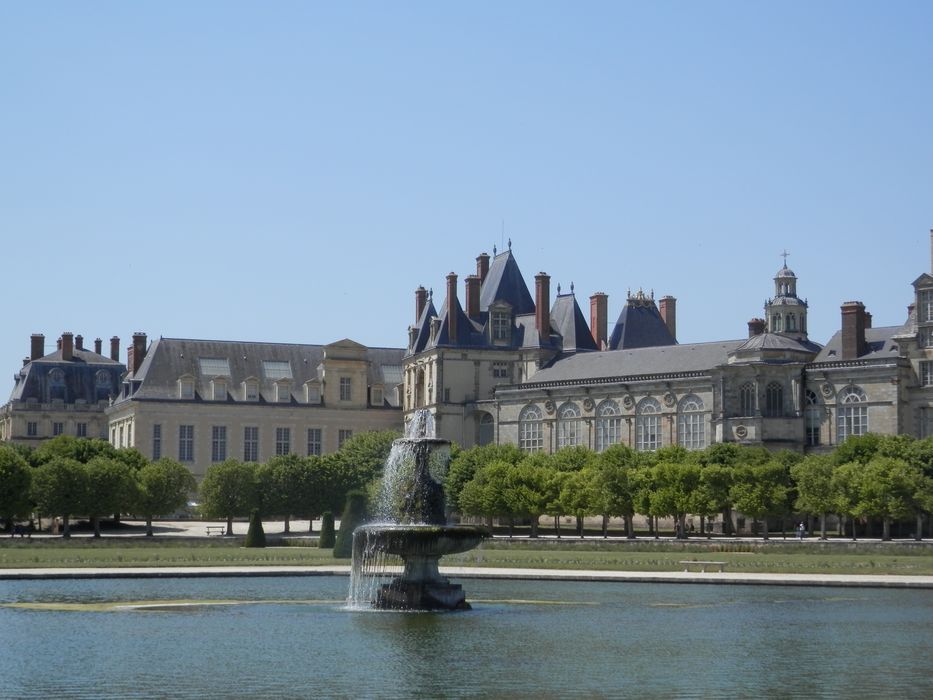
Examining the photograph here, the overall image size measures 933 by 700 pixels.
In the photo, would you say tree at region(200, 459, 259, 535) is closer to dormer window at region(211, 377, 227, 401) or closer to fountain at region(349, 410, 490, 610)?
dormer window at region(211, 377, 227, 401)

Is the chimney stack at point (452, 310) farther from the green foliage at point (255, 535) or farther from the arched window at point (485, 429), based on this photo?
the green foliage at point (255, 535)

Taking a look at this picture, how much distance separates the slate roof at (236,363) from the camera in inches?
4163

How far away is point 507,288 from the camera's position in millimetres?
107312

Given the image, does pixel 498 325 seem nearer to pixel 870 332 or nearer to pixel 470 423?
pixel 470 423

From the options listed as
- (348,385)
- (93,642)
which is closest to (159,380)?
(348,385)

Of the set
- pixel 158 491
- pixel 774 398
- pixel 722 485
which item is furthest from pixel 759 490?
pixel 158 491

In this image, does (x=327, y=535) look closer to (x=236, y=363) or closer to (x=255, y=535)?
(x=255, y=535)

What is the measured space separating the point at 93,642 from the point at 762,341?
64235 millimetres

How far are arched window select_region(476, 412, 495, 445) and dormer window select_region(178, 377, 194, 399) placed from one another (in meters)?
17.9

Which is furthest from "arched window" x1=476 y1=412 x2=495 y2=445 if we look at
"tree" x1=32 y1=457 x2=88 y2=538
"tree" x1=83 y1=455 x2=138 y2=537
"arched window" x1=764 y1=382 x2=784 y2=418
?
"tree" x1=32 y1=457 x2=88 y2=538

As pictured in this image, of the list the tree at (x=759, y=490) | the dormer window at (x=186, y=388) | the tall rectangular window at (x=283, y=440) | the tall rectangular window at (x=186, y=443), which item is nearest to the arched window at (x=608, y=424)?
the tree at (x=759, y=490)

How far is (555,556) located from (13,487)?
2629cm

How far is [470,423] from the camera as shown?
104 metres

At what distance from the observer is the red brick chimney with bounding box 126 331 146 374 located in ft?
363
